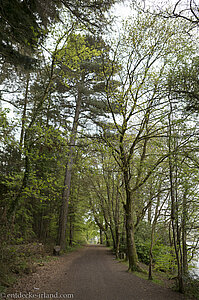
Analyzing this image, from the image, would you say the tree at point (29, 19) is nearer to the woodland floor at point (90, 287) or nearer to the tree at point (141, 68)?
the tree at point (141, 68)

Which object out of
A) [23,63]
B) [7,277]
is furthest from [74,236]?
[23,63]

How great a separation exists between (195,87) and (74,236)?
54.6 feet

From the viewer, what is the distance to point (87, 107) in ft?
42.1

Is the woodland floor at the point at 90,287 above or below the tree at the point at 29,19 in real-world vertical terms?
below

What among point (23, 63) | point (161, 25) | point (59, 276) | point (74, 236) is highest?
point (161, 25)

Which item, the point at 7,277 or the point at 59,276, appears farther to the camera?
the point at 59,276

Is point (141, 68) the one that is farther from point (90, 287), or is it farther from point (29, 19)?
point (90, 287)

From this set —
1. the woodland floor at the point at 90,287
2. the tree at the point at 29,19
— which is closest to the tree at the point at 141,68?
the woodland floor at the point at 90,287

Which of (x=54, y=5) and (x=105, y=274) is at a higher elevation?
(x=54, y=5)

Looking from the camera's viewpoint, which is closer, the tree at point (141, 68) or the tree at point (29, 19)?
the tree at point (29, 19)

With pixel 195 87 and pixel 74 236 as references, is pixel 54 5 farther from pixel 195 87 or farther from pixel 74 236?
pixel 74 236

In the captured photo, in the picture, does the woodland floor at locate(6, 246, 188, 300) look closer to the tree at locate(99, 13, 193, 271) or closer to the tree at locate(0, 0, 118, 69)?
the tree at locate(99, 13, 193, 271)

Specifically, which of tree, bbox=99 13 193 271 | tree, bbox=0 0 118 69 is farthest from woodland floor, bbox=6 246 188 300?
tree, bbox=0 0 118 69

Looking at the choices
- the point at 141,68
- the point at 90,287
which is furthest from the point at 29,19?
the point at 90,287
